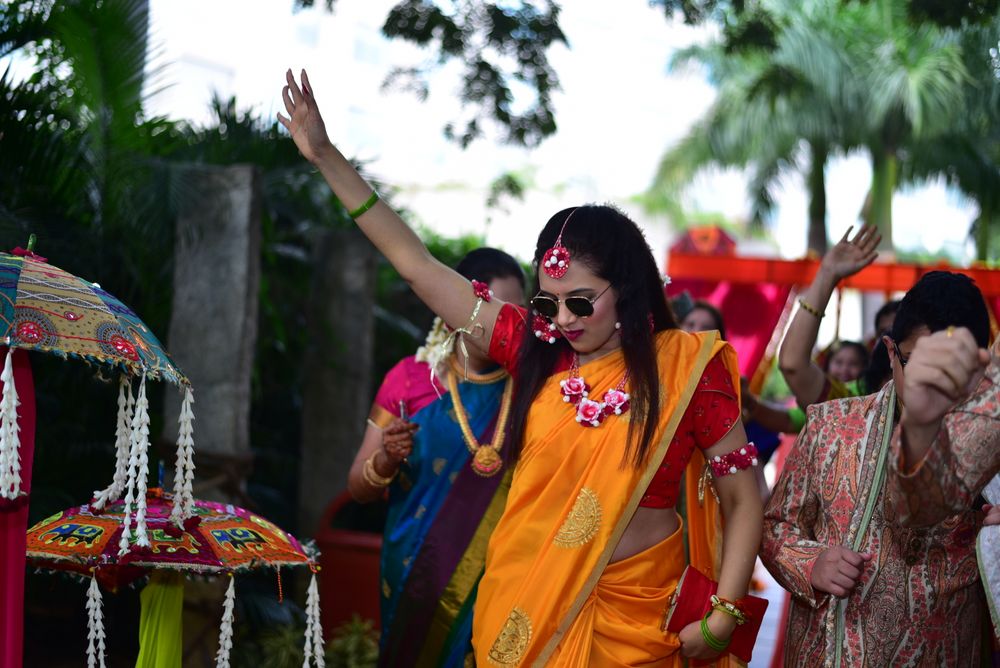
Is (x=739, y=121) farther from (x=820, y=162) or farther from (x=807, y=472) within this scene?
(x=807, y=472)

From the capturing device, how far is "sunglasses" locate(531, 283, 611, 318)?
2.74 meters

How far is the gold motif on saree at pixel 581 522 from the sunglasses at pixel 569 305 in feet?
1.43

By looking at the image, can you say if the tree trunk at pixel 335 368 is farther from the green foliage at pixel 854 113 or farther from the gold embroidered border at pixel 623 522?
the green foliage at pixel 854 113

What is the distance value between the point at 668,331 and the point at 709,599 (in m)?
0.69

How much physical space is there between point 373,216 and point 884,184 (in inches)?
602

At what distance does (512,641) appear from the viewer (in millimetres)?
2701

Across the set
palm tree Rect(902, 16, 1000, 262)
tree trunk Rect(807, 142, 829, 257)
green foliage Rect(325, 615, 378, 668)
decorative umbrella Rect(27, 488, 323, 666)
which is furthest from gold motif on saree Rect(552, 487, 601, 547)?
tree trunk Rect(807, 142, 829, 257)

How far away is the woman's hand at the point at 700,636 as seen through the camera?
8.77ft

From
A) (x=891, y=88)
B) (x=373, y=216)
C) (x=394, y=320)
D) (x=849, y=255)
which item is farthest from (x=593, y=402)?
(x=891, y=88)

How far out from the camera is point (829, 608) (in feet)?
8.95

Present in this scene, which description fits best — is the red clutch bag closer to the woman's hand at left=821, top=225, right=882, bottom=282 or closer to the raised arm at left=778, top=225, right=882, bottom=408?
the raised arm at left=778, top=225, right=882, bottom=408

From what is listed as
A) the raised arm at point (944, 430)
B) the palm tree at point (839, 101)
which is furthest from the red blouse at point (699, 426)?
the palm tree at point (839, 101)

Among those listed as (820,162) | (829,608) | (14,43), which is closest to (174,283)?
(14,43)

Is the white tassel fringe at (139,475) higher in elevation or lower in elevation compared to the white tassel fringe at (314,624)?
higher
